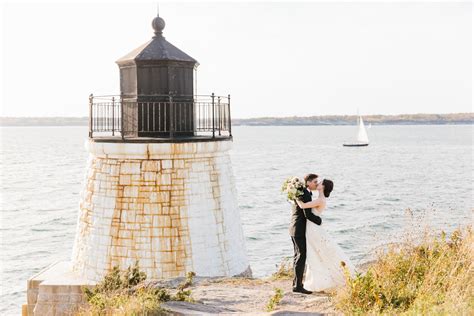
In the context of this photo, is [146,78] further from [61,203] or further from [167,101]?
[61,203]

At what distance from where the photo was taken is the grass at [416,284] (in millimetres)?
5824

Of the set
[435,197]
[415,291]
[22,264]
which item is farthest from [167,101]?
[435,197]

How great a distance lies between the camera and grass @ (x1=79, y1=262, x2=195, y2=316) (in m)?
6.61

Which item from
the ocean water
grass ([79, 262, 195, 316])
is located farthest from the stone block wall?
the ocean water

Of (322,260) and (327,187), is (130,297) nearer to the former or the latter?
(322,260)

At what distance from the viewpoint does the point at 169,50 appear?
442 inches

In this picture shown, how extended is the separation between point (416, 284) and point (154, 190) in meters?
5.36

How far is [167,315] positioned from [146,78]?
5732mm

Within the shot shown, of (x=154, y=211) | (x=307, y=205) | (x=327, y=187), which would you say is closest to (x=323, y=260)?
(x=307, y=205)

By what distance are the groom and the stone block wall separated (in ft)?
10.5

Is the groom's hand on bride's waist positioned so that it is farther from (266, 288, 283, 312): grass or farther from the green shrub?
the green shrub

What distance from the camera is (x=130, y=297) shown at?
23.3 ft

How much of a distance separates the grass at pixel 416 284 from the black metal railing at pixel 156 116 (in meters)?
4.92

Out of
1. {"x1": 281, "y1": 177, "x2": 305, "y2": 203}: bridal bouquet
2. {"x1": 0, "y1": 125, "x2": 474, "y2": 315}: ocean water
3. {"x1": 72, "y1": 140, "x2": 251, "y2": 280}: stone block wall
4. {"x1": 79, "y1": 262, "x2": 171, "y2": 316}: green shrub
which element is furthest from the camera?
{"x1": 0, "y1": 125, "x2": 474, "y2": 315}: ocean water
